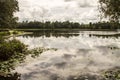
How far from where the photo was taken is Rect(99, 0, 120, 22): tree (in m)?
23.1

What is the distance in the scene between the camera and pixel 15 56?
27625 millimetres

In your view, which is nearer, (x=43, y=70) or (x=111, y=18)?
(x=43, y=70)

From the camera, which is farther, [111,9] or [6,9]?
[6,9]

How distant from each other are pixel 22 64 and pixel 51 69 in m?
4.37

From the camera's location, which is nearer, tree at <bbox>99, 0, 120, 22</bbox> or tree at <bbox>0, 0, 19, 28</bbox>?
tree at <bbox>99, 0, 120, 22</bbox>

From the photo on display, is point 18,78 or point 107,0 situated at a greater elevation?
point 107,0

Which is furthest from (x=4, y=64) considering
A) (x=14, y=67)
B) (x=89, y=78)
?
(x=89, y=78)

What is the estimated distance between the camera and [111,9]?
79.6 ft

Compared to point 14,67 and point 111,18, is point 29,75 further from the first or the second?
point 111,18

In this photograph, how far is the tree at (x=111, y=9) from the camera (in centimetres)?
2306

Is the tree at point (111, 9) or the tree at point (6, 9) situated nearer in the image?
the tree at point (111, 9)

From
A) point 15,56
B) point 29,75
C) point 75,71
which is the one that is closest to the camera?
point 29,75

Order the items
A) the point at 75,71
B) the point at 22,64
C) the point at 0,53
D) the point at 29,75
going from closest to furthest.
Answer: the point at 29,75
the point at 75,71
the point at 22,64
the point at 0,53

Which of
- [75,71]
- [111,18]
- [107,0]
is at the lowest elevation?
[75,71]
